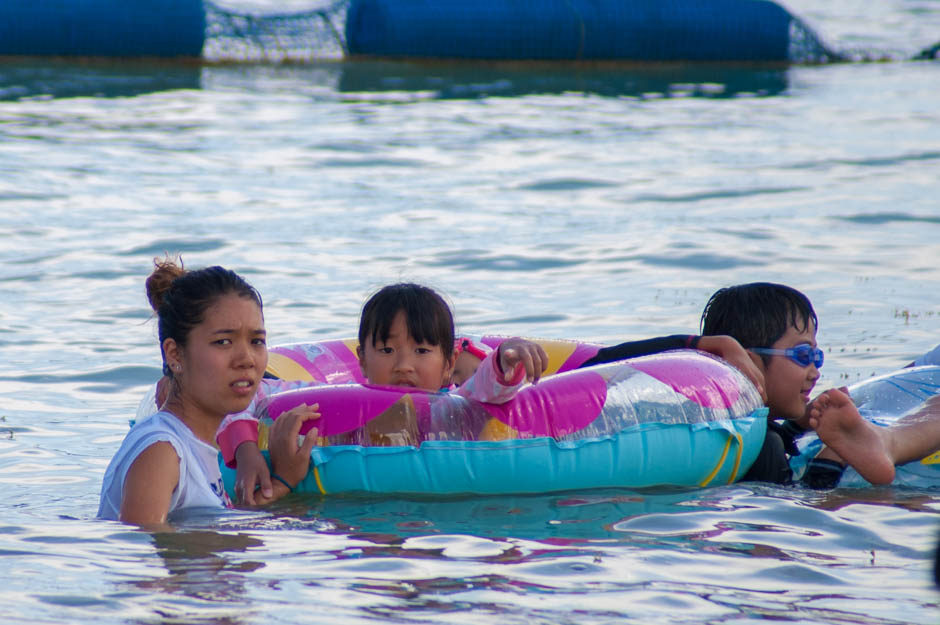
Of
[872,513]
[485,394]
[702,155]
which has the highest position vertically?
[702,155]

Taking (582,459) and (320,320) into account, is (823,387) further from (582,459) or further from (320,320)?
(320,320)

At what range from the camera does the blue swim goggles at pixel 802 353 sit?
14.8 ft

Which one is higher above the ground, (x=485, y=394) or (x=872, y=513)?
(x=485, y=394)

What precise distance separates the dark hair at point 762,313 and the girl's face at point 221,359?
5.63ft

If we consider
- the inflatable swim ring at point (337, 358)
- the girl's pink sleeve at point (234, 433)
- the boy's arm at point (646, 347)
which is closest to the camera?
the girl's pink sleeve at point (234, 433)

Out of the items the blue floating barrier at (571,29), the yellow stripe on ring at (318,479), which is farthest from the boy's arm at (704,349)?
the blue floating barrier at (571,29)

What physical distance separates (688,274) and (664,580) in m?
4.82

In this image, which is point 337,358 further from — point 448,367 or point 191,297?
point 191,297

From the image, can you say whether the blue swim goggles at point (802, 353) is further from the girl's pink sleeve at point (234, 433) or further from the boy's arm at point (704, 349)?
the girl's pink sleeve at point (234, 433)

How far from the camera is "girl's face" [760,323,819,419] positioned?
4.54 m

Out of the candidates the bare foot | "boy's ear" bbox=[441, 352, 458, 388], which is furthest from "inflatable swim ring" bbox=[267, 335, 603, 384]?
the bare foot

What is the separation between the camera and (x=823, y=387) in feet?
18.4

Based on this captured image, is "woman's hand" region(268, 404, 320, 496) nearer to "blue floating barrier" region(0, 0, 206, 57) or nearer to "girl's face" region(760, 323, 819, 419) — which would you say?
"girl's face" region(760, 323, 819, 419)

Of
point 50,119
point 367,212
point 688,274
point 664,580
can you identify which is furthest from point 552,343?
point 50,119
